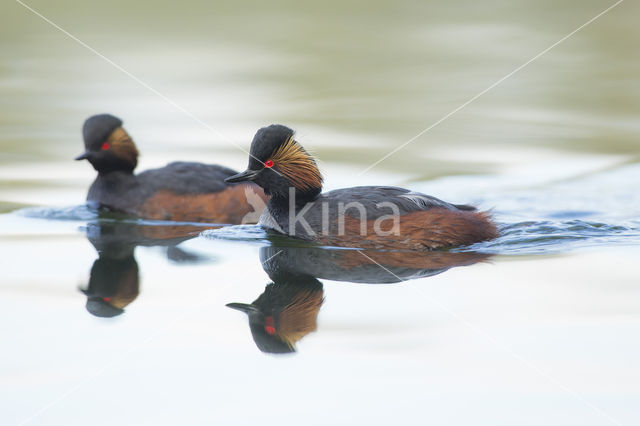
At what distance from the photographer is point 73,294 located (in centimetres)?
588

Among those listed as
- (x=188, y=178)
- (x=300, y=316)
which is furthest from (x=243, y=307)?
(x=188, y=178)

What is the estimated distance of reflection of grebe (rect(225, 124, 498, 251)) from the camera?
24.2 feet

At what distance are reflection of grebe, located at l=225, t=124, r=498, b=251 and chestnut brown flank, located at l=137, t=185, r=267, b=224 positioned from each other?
3.28ft

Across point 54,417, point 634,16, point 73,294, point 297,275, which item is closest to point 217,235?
point 297,275

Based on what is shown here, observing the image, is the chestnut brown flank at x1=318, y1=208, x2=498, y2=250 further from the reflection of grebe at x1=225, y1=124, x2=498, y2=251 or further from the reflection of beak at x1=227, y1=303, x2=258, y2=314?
the reflection of beak at x1=227, y1=303, x2=258, y2=314

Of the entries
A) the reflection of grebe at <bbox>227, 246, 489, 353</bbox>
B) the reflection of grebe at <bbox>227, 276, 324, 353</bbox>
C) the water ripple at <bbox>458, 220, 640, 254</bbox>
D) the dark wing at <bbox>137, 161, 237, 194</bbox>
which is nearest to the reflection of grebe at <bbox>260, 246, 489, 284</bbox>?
the reflection of grebe at <bbox>227, 246, 489, 353</bbox>

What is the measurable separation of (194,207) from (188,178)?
1.18 feet

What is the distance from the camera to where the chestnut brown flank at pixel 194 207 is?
8938mm

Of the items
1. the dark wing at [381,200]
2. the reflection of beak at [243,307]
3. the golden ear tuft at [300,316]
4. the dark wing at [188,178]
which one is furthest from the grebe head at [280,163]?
the reflection of beak at [243,307]

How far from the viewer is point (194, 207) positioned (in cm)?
897

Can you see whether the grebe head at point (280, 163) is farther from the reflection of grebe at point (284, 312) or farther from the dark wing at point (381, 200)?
the reflection of grebe at point (284, 312)

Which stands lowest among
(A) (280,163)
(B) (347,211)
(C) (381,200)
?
(B) (347,211)

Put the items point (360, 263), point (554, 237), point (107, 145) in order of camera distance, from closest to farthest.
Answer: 1. point (360, 263)
2. point (554, 237)
3. point (107, 145)

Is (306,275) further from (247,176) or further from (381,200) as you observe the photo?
(247,176)
